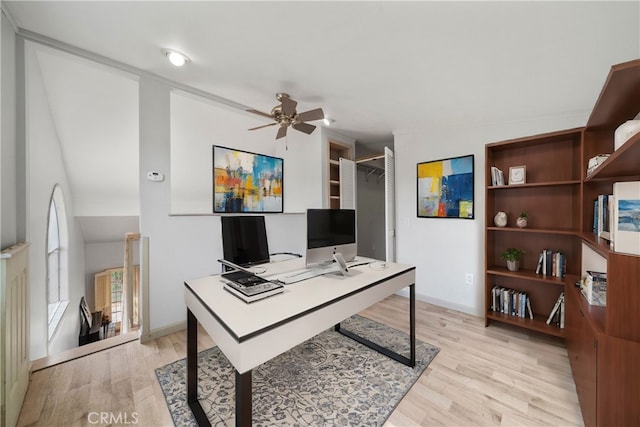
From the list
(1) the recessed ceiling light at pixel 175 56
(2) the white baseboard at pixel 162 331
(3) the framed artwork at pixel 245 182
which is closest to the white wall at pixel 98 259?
(3) the framed artwork at pixel 245 182

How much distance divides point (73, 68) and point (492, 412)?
4.51m

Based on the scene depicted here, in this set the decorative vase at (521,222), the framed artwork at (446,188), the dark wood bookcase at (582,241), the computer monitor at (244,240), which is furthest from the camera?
the framed artwork at (446,188)

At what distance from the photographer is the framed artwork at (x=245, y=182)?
320 cm

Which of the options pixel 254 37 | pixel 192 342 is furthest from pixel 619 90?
pixel 192 342

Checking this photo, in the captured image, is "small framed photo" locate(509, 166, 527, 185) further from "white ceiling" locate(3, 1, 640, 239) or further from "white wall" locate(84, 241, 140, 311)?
"white wall" locate(84, 241, 140, 311)

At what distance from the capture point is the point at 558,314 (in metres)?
2.38

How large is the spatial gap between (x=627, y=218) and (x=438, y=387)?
60.0 inches

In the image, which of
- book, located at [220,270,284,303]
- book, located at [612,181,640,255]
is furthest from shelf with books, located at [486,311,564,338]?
book, located at [220,270,284,303]

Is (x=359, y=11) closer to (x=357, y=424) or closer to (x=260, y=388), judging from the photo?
(x=357, y=424)

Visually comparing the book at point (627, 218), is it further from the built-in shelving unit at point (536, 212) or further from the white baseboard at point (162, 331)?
the white baseboard at point (162, 331)

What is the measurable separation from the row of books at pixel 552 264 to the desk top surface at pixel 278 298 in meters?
1.63

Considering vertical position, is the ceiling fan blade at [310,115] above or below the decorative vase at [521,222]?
Answer: above

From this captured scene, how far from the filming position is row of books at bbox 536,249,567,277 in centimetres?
237

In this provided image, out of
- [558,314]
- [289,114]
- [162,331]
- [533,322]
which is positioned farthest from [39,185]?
[558,314]
